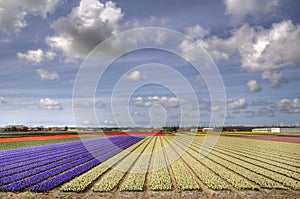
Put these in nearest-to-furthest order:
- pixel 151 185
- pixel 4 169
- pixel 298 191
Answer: pixel 298 191, pixel 151 185, pixel 4 169

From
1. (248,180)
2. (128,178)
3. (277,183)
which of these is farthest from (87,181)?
(277,183)

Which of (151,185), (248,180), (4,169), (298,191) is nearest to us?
(298,191)

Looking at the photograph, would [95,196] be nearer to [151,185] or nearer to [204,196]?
[151,185]

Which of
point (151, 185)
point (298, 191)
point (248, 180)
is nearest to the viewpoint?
point (298, 191)

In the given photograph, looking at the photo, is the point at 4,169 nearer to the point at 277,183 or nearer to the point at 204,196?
the point at 204,196

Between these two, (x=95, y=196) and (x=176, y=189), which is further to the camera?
(x=176, y=189)

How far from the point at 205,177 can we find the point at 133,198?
18.0 ft

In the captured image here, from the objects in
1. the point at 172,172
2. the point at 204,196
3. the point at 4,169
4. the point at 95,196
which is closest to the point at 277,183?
the point at 204,196

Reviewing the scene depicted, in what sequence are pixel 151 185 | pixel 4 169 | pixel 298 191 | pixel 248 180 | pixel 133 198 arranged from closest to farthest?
1. pixel 133 198
2. pixel 298 191
3. pixel 151 185
4. pixel 248 180
5. pixel 4 169

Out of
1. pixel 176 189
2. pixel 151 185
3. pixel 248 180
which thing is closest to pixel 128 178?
pixel 151 185

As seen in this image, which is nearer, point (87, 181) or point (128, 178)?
point (87, 181)

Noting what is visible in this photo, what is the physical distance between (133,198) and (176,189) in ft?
7.75

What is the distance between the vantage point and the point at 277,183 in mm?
14664

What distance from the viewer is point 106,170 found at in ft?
60.3
